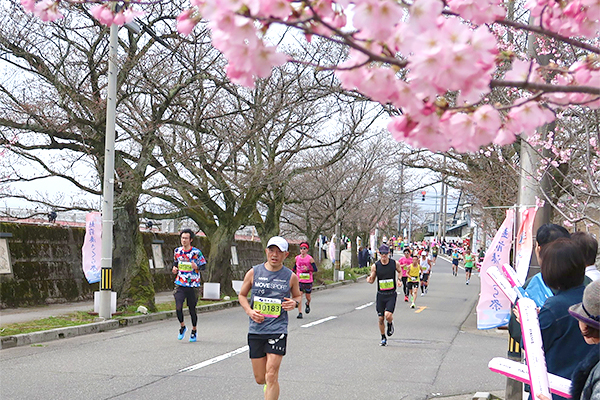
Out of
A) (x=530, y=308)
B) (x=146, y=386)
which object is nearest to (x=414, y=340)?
(x=146, y=386)

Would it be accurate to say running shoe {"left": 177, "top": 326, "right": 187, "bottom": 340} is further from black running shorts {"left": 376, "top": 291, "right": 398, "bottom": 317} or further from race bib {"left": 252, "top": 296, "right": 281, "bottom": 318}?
race bib {"left": 252, "top": 296, "right": 281, "bottom": 318}

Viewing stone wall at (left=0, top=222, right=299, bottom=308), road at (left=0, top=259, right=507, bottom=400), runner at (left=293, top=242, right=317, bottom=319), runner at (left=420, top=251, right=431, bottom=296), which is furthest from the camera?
runner at (left=420, top=251, right=431, bottom=296)

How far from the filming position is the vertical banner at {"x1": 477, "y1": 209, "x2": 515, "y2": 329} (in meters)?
8.10

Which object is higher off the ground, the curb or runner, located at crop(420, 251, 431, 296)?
runner, located at crop(420, 251, 431, 296)

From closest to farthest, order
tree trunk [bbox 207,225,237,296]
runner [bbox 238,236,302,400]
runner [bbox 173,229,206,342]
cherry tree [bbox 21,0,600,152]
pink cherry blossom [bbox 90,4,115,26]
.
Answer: cherry tree [bbox 21,0,600,152] → pink cherry blossom [bbox 90,4,115,26] → runner [bbox 238,236,302,400] → runner [bbox 173,229,206,342] → tree trunk [bbox 207,225,237,296]

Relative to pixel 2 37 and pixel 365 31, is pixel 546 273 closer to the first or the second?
pixel 365 31

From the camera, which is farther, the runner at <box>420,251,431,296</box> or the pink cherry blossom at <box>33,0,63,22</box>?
the runner at <box>420,251,431,296</box>

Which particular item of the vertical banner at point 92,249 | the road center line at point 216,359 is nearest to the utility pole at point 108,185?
the vertical banner at point 92,249

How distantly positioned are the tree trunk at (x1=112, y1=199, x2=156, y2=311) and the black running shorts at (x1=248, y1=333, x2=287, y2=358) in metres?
10.3

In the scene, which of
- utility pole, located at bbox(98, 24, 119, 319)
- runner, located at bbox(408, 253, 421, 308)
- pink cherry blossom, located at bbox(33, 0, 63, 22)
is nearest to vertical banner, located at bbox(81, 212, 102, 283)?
utility pole, located at bbox(98, 24, 119, 319)

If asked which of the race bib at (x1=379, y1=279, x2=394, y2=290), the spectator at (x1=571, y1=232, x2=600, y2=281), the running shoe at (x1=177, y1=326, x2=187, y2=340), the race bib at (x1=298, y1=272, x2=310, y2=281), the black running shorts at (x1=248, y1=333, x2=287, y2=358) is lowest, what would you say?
the running shoe at (x1=177, y1=326, x2=187, y2=340)

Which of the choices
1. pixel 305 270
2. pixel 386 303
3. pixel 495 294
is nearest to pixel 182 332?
pixel 386 303

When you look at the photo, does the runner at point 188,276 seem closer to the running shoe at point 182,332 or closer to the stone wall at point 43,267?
the running shoe at point 182,332

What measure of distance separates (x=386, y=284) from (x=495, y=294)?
13.3ft
